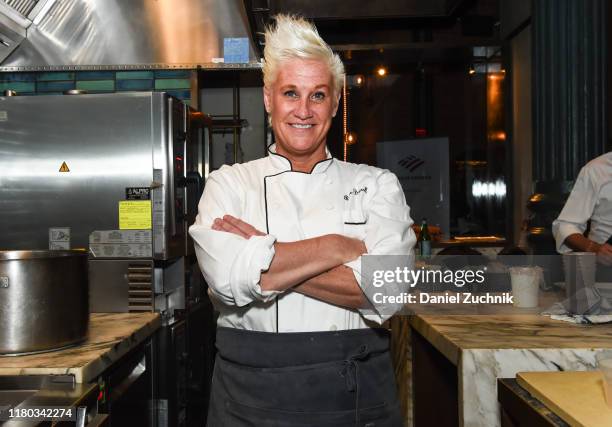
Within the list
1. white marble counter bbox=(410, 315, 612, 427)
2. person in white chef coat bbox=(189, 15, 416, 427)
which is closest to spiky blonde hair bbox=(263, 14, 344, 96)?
person in white chef coat bbox=(189, 15, 416, 427)

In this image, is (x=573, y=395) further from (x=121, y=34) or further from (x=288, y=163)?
(x=121, y=34)

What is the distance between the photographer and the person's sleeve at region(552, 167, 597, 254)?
290cm

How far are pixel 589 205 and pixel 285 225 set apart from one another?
1.92 metres

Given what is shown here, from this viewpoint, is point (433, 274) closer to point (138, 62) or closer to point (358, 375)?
point (358, 375)

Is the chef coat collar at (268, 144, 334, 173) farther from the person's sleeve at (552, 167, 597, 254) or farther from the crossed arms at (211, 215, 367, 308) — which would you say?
the person's sleeve at (552, 167, 597, 254)

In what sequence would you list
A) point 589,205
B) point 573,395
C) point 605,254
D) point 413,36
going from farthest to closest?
point 413,36 < point 589,205 < point 605,254 < point 573,395

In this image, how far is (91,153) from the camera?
2568 mm

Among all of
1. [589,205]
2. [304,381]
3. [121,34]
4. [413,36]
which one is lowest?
[304,381]

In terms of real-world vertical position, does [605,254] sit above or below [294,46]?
below

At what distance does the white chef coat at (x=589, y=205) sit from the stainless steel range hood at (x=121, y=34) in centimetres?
Result: 217

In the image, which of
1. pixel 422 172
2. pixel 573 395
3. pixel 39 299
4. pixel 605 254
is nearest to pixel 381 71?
pixel 422 172

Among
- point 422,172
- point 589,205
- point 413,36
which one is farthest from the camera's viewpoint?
point 422,172

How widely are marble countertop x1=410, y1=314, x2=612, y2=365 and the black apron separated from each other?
0.23 metres

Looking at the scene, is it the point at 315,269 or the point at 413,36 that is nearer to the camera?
the point at 315,269
